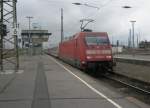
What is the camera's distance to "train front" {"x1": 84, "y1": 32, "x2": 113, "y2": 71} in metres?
31.1

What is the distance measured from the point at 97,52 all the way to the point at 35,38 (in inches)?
3422

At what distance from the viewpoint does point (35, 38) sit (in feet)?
385

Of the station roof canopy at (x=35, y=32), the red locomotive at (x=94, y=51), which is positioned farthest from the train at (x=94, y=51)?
the station roof canopy at (x=35, y=32)

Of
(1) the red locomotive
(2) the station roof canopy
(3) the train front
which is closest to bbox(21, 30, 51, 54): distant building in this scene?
(2) the station roof canopy

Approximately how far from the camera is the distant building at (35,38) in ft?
362

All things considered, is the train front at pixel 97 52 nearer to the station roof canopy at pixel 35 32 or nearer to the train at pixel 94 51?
the train at pixel 94 51

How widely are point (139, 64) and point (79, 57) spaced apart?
25.2 feet

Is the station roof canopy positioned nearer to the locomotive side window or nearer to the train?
the train

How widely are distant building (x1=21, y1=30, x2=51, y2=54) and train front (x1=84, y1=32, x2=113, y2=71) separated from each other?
→ 76.6 m

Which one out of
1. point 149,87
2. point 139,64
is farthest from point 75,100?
point 139,64

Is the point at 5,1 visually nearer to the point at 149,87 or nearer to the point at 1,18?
the point at 1,18

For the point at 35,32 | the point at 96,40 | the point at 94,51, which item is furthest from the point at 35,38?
the point at 94,51

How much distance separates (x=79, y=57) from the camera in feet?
106

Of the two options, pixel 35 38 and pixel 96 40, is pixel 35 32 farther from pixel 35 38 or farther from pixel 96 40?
pixel 96 40
